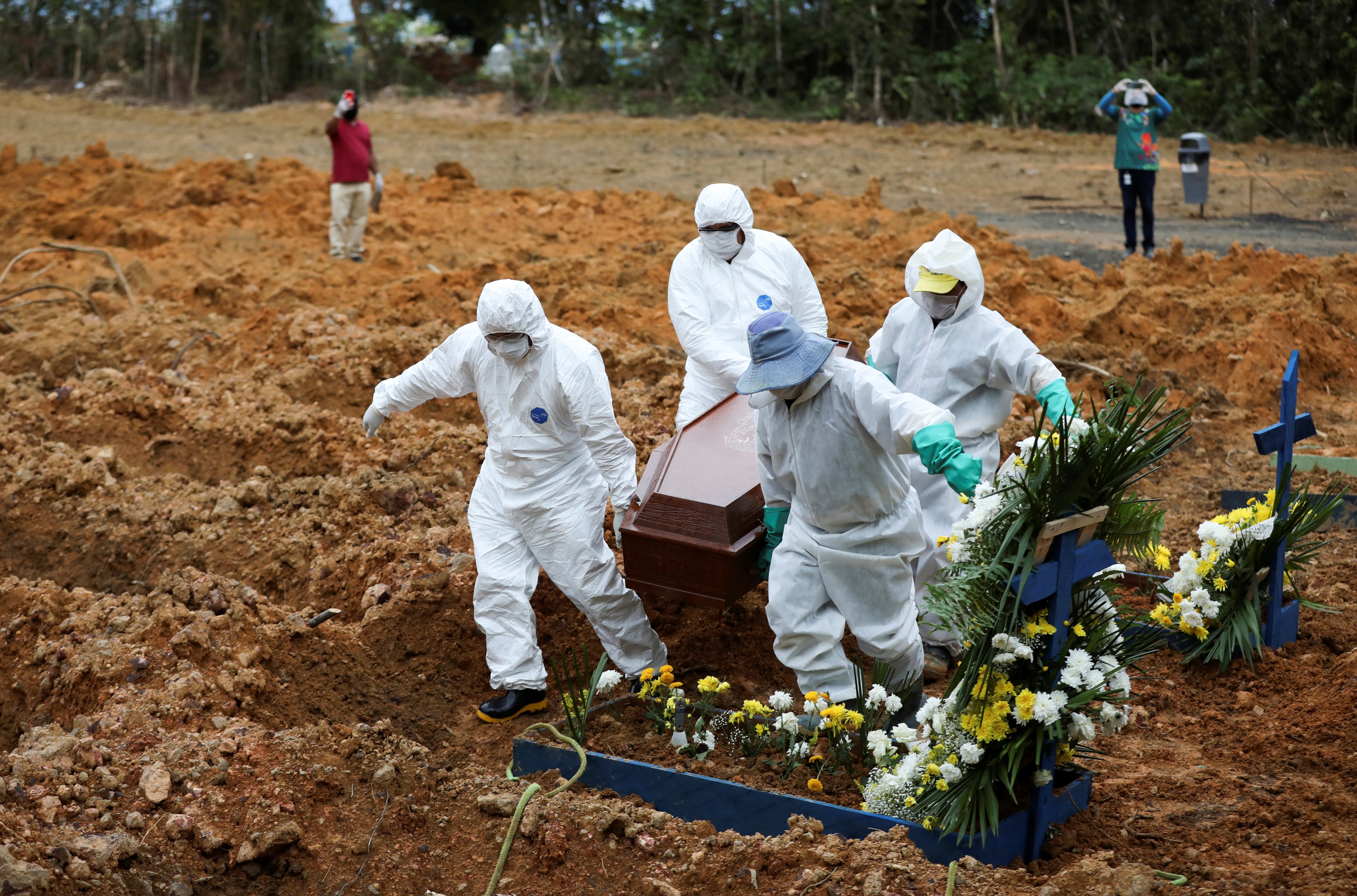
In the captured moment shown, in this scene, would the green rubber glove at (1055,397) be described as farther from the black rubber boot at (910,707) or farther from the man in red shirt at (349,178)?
the man in red shirt at (349,178)

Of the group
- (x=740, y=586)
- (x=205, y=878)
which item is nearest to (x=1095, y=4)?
(x=740, y=586)

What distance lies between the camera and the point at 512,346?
4719 mm

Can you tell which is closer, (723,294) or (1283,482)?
(1283,482)

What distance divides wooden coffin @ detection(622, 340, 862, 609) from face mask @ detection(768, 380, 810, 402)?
0.36 metres

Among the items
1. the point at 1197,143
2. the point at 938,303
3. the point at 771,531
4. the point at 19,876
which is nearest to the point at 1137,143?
the point at 1197,143

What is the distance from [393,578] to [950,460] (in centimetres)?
322

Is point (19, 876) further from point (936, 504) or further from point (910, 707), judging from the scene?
point (936, 504)

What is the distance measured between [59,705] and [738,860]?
3.00 meters

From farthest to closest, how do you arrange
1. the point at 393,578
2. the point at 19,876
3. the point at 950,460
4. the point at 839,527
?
the point at 393,578 < the point at 839,527 < the point at 950,460 < the point at 19,876

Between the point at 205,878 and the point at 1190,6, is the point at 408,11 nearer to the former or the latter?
the point at 1190,6

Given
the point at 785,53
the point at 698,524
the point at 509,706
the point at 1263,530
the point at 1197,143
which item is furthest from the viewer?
the point at 785,53

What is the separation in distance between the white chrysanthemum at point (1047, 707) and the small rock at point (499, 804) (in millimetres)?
1756

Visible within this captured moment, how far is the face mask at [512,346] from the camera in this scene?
4719 mm

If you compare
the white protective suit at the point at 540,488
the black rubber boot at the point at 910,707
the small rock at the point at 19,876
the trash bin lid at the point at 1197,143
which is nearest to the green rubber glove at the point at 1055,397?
the black rubber boot at the point at 910,707
